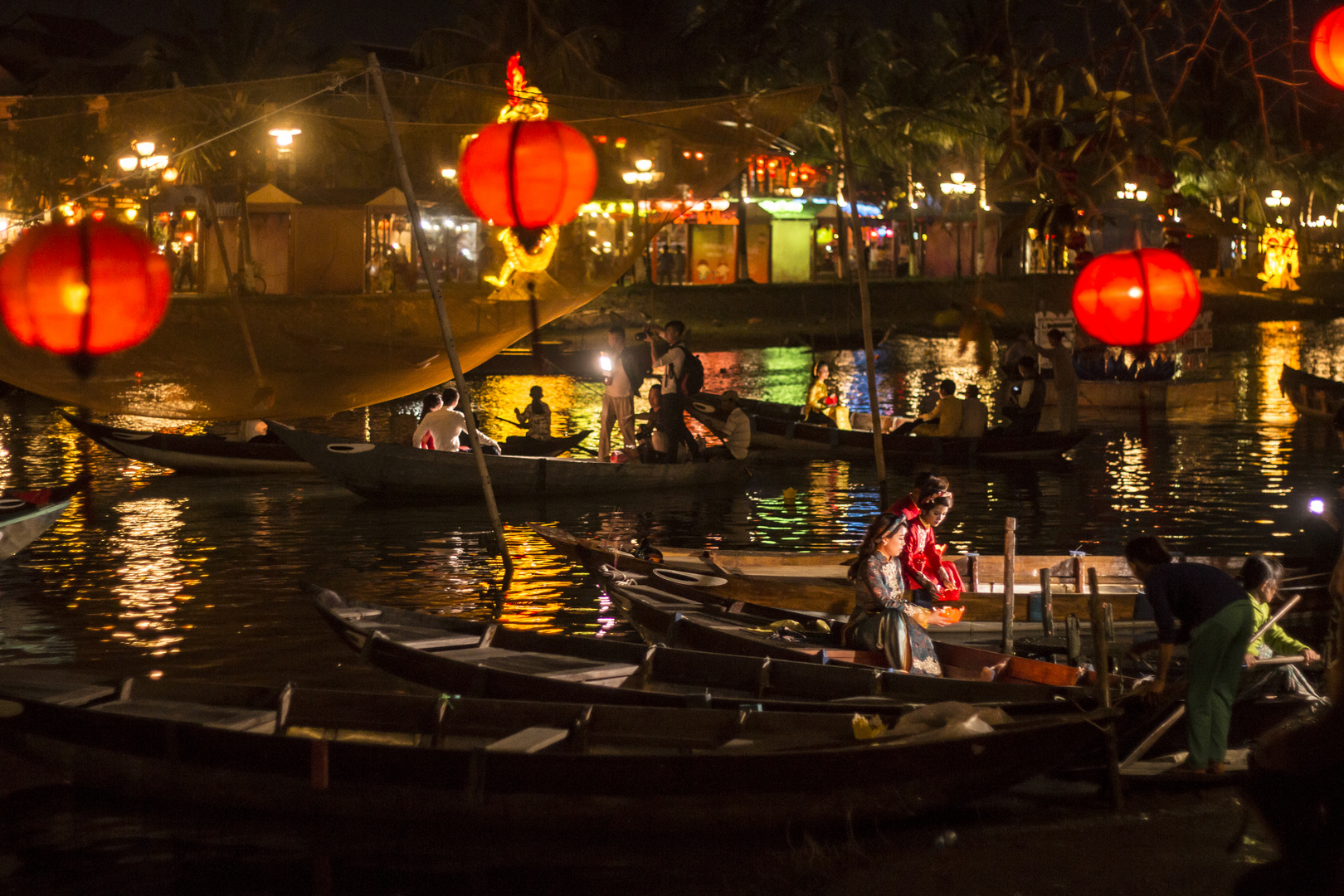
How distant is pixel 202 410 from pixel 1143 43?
7.54 metres

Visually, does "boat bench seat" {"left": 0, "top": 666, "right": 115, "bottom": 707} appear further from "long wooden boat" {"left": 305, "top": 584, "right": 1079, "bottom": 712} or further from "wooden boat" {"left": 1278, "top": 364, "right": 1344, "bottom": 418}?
"wooden boat" {"left": 1278, "top": 364, "right": 1344, "bottom": 418}

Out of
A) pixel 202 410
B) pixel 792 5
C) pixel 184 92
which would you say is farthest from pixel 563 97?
pixel 792 5

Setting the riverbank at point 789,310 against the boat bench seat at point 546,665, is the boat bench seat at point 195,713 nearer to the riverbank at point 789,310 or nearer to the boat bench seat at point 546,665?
the boat bench seat at point 546,665

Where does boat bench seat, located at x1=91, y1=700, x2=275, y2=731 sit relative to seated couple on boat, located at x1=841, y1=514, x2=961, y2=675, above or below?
below

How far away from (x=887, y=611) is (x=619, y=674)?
169cm

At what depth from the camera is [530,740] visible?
699cm

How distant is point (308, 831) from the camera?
23.4 ft

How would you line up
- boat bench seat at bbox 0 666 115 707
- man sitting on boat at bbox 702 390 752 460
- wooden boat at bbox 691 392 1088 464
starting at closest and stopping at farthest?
boat bench seat at bbox 0 666 115 707 < man sitting on boat at bbox 702 390 752 460 < wooden boat at bbox 691 392 1088 464

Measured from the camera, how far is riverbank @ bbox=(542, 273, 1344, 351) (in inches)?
1677

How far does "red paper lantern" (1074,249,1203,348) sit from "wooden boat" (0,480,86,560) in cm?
1030

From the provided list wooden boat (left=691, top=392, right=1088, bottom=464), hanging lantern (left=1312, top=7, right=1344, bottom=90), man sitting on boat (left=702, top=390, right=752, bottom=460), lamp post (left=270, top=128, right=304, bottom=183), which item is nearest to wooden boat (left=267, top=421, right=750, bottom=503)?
man sitting on boat (left=702, top=390, right=752, bottom=460)

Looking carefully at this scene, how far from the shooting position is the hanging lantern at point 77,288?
6809 mm

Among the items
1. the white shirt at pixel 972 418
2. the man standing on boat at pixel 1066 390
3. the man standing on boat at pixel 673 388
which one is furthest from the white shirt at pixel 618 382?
the man standing on boat at pixel 1066 390

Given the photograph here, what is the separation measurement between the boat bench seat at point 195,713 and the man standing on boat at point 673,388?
9.40 meters
